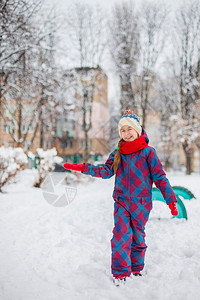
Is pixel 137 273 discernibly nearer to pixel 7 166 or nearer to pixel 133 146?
pixel 133 146

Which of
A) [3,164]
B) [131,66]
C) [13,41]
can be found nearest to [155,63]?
[131,66]

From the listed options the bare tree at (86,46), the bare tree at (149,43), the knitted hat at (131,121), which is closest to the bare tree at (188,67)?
the bare tree at (149,43)

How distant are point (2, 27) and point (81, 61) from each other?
12.7 meters

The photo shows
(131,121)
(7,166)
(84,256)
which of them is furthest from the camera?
(7,166)

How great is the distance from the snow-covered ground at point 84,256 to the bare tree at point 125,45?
13.2 metres

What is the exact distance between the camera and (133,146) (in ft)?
8.67

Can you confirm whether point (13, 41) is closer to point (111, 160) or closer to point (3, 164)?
point (3, 164)

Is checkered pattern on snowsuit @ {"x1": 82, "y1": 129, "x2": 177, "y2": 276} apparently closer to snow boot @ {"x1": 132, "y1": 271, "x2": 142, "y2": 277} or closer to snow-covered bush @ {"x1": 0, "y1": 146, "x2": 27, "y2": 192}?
snow boot @ {"x1": 132, "y1": 271, "x2": 142, "y2": 277}

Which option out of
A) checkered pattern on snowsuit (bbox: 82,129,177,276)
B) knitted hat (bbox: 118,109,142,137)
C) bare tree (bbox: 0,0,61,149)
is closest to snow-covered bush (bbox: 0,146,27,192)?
bare tree (bbox: 0,0,61,149)

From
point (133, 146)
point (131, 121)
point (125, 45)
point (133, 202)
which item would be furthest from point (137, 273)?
point (125, 45)

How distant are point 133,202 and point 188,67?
16.4 metres

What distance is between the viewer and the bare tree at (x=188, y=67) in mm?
15087

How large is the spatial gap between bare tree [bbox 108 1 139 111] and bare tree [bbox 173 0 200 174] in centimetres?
267

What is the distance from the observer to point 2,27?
6.47 metres
